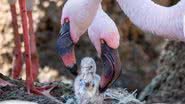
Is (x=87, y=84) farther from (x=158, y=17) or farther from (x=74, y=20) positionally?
(x=158, y=17)

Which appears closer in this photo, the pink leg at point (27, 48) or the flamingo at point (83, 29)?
the flamingo at point (83, 29)

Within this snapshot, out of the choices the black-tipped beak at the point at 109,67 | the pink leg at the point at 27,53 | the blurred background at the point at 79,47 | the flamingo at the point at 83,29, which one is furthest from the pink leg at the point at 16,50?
the blurred background at the point at 79,47

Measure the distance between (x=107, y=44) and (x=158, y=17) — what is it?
0.93 feet

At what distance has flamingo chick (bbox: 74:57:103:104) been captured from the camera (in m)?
3.11

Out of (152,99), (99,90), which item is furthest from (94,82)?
(152,99)

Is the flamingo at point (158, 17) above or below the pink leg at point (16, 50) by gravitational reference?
below

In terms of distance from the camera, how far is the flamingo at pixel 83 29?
3191mm

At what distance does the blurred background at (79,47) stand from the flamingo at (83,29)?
9.76ft

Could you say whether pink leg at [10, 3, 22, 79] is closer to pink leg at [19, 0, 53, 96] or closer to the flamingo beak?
pink leg at [19, 0, 53, 96]

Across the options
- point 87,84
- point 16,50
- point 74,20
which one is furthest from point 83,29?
point 16,50

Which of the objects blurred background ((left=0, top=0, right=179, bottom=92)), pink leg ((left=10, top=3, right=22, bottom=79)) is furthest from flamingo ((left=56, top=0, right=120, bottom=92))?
blurred background ((left=0, top=0, right=179, bottom=92))

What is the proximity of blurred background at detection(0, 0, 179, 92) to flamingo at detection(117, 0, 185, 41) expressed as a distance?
3015 mm

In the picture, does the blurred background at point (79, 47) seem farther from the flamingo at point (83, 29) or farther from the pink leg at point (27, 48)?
the flamingo at point (83, 29)

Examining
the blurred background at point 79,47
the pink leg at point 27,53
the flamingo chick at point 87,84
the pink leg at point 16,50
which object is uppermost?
the blurred background at point 79,47
